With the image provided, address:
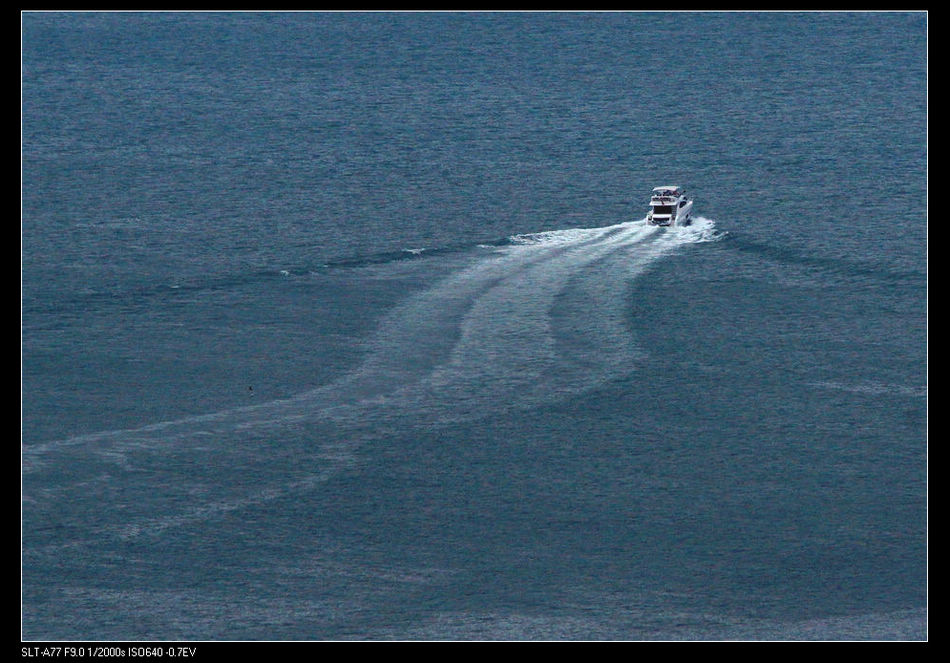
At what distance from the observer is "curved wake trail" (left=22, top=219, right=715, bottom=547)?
99750mm

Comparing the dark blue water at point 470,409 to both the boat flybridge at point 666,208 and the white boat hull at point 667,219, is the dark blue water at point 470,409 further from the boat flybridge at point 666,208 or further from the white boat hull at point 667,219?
the boat flybridge at point 666,208

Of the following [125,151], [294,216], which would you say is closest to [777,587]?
[294,216]

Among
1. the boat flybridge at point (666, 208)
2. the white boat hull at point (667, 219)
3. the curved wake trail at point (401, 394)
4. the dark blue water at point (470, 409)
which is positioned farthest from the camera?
the white boat hull at point (667, 219)

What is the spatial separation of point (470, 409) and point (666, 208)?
51.3 metres

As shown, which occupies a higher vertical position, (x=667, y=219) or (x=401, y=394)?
(x=667, y=219)

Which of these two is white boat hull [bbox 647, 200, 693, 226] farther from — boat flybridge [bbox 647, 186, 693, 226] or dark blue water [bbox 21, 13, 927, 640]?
dark blue water [bbox 21, 13, 927, 640]

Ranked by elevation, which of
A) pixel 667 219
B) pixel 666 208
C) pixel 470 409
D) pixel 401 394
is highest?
pixel 666 208

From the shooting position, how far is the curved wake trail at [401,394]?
9975 centimetres

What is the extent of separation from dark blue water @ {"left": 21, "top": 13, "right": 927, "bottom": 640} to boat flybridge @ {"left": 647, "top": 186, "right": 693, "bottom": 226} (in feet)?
4.28

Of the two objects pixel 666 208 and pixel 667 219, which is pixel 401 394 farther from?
pixel 666 208

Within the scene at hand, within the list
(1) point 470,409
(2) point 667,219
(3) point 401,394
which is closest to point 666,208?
(2) point 667,219

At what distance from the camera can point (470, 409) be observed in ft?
363

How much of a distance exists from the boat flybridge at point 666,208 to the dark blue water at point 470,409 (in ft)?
4.28

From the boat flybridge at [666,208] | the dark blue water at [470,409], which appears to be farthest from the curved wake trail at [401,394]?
the boat flybridge at [666,208]
